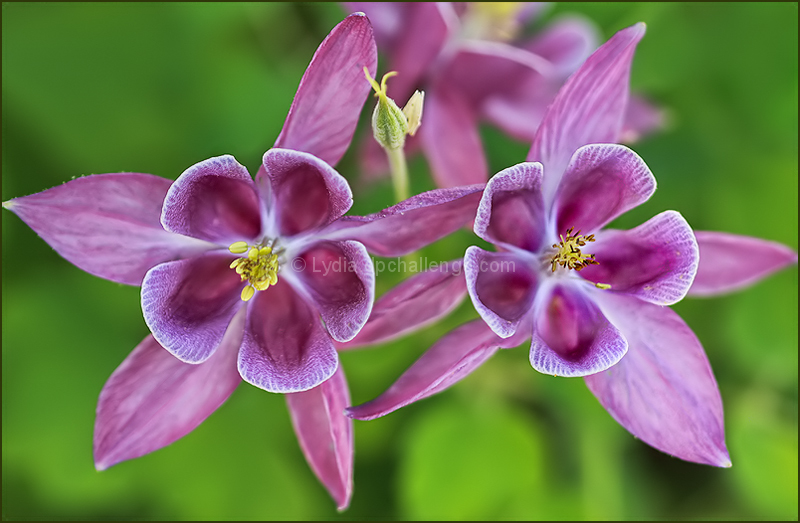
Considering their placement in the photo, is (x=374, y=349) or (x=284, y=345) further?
(x=374, y=349)

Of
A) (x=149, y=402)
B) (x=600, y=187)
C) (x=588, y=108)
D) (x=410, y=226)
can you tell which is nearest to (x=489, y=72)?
(x=588, y=108)

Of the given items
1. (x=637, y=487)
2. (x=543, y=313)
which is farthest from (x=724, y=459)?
(x=637, y=487)

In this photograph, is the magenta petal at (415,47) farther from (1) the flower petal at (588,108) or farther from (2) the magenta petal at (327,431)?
(2) the magenta petal at (327,431)

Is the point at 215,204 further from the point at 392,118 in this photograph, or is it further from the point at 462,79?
the point at 462,79

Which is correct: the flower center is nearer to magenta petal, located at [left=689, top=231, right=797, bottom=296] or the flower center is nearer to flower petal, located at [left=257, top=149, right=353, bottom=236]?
flower petal, located at [left=257, top=149, right=353, bottom=236]

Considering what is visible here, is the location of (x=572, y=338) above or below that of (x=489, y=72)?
below

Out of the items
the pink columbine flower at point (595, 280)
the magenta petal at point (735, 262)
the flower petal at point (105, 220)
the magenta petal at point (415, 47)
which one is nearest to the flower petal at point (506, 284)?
the pink columbine flower at point (595, 280)
